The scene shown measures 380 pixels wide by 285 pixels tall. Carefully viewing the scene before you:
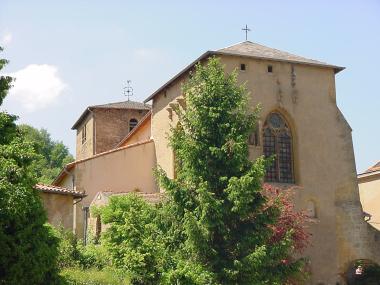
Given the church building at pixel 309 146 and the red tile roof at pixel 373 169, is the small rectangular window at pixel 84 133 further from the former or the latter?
the red tile roof at pixel 373 169

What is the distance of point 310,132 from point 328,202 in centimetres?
321

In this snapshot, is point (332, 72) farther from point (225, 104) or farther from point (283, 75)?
point (225, 104)

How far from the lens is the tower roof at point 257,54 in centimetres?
2569

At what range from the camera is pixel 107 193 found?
87.5 ft

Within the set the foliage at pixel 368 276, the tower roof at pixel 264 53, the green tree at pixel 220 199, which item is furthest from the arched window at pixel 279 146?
the green tree at pixel 220 199

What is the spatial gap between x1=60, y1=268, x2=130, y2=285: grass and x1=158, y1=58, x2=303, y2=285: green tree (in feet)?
7.71

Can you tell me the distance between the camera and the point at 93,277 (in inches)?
729

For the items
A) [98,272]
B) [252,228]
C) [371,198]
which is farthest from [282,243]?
[371,198]

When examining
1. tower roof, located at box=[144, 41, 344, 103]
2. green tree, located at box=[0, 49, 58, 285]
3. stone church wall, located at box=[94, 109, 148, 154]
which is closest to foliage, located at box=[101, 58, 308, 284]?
green tree, located at box=[0, 49, 58, 285]

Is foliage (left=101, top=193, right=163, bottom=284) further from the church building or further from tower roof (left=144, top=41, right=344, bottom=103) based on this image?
tower roof (left=144, top=41, right=344, bottom=103)

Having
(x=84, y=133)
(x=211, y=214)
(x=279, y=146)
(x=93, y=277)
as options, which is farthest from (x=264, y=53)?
(x=84, y=133)

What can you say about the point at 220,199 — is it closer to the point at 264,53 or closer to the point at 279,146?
the point at 279,146

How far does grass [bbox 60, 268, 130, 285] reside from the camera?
17.8 metres

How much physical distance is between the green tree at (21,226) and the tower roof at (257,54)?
42.0 feet
